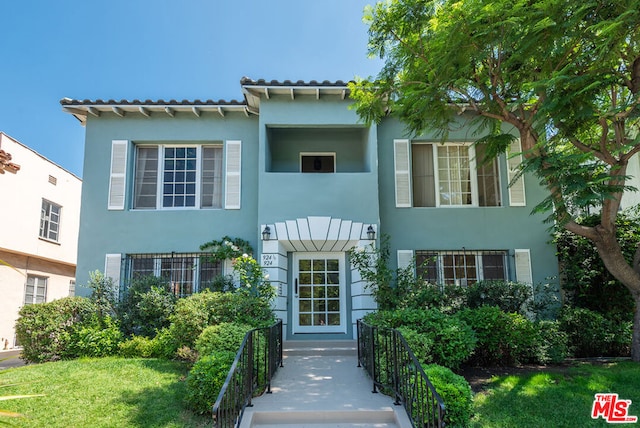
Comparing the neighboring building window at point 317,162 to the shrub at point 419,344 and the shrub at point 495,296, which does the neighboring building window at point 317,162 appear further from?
the shrub at point 419,344

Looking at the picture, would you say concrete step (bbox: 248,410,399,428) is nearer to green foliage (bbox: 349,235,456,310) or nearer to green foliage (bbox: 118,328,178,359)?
green foliage (bbox: 349,235,456,310)

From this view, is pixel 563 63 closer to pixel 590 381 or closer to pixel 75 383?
pixel 590 381

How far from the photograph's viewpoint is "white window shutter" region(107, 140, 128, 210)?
10680mm

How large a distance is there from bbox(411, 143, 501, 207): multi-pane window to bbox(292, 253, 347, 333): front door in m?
2.77

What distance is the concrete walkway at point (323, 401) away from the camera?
17.5ft

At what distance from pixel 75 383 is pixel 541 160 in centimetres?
816

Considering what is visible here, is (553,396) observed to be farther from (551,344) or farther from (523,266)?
(523,266)

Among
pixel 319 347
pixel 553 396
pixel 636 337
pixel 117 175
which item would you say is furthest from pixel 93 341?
pixel 636 337

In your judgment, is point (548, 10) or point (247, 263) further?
point (247, 263)

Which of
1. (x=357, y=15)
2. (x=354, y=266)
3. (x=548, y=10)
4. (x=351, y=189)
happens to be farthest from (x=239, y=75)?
(x=548, y=10)

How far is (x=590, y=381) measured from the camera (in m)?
6.86

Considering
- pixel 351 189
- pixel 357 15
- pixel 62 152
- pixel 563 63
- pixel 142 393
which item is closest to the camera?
pixel 142 393

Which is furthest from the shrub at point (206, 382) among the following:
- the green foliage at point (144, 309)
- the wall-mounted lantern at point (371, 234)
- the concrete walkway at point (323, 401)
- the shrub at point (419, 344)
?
the wall-mounted lantern at point (371, 234)
